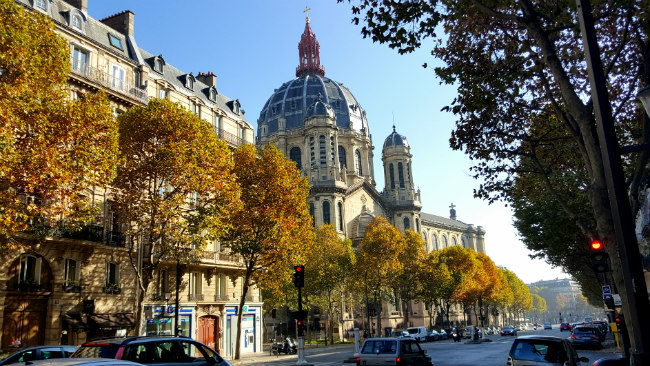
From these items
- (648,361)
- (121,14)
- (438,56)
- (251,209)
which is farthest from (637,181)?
(121,14)

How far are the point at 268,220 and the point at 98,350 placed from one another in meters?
20.8

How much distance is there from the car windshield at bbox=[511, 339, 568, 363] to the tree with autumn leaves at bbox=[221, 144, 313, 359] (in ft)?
61.6

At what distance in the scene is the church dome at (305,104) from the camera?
Result: 3647 inches

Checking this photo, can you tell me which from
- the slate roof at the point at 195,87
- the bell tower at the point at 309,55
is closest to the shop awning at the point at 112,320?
the slate roof at the point at 195,87

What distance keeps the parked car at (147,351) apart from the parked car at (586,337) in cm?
2847

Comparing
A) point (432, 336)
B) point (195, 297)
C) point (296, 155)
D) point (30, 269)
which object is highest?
point (296, 155)

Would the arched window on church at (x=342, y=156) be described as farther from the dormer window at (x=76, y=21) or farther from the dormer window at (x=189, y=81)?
the dormer window at (x=76, y=21)

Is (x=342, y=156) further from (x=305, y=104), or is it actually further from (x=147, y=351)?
(x=147, y=351)

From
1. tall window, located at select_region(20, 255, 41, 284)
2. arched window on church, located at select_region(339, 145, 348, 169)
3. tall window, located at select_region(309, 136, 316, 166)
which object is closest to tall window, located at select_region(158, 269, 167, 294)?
tall window, located at select_region(20, 255, 41, 284)

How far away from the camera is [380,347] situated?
1522 centimetres

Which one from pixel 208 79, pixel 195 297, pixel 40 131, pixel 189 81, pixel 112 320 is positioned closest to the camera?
pixel 40 131

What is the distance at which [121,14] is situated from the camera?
34.3 m

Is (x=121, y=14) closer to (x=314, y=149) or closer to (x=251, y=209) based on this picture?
(x=251, y=209)

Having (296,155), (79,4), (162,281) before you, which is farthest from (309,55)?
(162,281)
